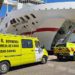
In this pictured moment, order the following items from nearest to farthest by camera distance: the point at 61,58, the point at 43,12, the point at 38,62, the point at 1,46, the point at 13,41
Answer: the point at 1,46, the point at 13,41, the point at 38,62, the point at 61,58, the point at 43,12

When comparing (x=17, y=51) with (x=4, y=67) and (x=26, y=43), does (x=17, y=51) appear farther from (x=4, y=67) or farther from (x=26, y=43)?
(x=4, y=67)

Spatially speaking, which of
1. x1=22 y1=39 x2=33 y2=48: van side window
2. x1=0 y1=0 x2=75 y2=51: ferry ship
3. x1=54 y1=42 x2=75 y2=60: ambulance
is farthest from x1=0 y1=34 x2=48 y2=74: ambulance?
x1=0 y1=0 x2=75 y2=51: ferry ship

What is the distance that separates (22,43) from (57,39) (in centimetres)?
2082

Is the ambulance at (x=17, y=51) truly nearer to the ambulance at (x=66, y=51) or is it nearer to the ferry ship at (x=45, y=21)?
the ambulance at (x=66, y=51)

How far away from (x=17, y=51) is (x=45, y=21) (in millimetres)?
19565

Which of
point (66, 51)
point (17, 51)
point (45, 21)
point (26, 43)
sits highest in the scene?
point (45, 21)

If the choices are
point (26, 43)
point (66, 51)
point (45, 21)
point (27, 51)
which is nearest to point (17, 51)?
point (27, 51)

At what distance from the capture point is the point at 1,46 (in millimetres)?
13344

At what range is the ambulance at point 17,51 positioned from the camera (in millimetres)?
13375

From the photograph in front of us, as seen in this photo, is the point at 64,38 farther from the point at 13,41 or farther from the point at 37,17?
the point at 13,41

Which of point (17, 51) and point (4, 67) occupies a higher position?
point (17, 51)

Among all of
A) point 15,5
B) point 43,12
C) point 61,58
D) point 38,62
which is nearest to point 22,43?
point 38,62

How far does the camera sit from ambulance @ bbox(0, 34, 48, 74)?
13375 mm

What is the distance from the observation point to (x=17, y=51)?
14.5 metres
